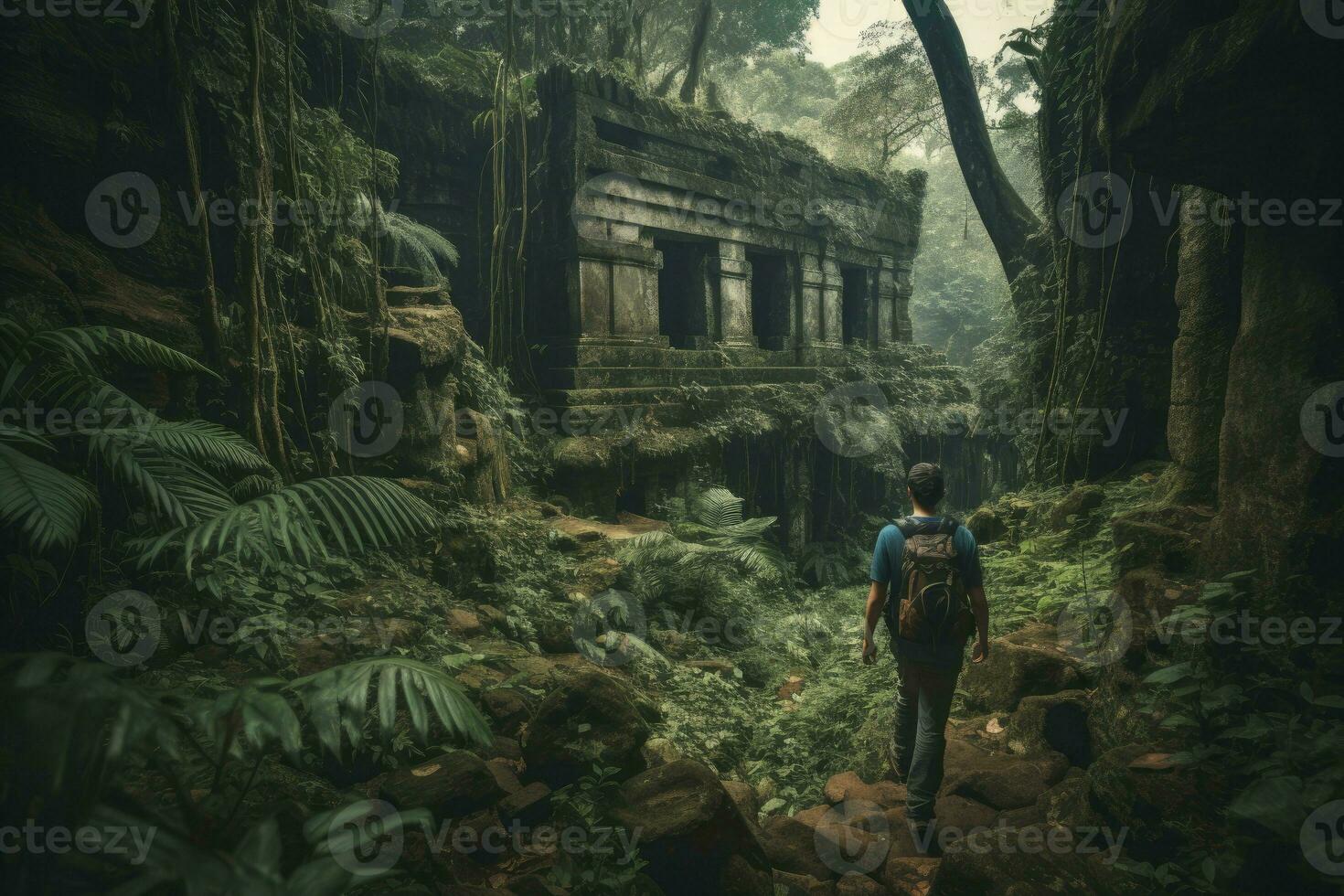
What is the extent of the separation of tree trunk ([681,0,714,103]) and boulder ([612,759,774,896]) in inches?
462

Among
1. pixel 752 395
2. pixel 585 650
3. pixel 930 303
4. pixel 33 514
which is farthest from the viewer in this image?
pixel 930 303

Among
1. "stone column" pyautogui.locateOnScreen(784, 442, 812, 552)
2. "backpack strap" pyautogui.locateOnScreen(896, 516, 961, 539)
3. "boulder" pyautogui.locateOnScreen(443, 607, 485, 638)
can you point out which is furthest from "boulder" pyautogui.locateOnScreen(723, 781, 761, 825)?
"stone column" pyautogui.locateOnScreen(784, 442, 812, 552)

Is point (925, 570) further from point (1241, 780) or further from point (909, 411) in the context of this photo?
point (909, 411)

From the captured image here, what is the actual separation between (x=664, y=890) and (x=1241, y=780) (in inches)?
79.0

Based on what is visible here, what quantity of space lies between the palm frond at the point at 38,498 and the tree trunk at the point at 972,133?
917 centimetres

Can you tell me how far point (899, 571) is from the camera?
3094 mm

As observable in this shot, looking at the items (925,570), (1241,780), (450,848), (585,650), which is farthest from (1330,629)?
(585,650)

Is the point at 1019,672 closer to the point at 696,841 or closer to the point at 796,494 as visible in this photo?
the point at 696,841

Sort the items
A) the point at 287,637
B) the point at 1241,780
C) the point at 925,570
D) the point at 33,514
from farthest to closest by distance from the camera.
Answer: the point at 287,637 < the point at 925,570 < the point at 1241,780 < the point at 33,514

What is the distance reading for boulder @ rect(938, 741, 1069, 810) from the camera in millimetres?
2990

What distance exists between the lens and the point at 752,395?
941 cm

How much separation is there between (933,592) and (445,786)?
2.09 m

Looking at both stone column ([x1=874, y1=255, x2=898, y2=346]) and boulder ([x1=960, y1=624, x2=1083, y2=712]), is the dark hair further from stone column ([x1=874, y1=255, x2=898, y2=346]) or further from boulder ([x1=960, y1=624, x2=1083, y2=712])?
stone column ([x1=874, y1=255, x2=898, y2=346])

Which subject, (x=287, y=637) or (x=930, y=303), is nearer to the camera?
(x=287, y=637)
